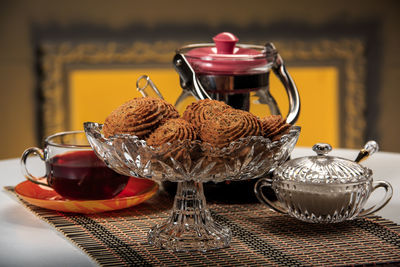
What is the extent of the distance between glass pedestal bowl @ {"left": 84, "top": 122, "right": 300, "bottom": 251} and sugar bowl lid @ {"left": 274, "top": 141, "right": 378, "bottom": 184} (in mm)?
39

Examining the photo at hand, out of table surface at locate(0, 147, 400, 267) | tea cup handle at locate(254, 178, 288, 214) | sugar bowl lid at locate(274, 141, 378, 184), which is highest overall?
sugar bowl lid at locate(274, 141, 378, 184)

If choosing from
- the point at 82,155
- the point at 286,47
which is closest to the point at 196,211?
the point at 82,155

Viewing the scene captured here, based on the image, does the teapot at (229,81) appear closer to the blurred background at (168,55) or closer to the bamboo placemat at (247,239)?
the bamboo placemat at (247,239)

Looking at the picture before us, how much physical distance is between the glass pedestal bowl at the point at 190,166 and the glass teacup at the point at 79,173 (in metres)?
0.08

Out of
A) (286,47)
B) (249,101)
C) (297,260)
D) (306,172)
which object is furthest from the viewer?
(286,47)

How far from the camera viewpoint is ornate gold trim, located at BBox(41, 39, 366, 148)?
2.20 meters

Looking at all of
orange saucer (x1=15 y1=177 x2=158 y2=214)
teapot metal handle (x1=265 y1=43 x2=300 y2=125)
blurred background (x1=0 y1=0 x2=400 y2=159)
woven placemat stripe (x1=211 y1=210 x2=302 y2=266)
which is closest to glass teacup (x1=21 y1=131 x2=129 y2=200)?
orange saucer (x1=15 y1=177 x2=158 y2=214)

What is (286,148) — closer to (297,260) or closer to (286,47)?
(297,260)

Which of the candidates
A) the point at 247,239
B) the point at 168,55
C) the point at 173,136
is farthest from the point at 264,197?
the point at 168,55

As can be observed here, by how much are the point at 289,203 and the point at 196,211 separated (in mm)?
115

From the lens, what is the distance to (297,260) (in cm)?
67

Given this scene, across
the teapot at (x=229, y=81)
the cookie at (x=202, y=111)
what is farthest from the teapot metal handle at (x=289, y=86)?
the cookie at (x=202, y=111)

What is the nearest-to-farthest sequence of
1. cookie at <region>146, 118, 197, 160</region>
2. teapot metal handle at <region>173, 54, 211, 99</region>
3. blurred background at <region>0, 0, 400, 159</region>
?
1. cookie at <region>146, 118, 197, 160</region>
2. teapot metal handle at <region>173, 54, 211, 99</region>
3. blurred background at <region>0, 0, 400, 159</region>

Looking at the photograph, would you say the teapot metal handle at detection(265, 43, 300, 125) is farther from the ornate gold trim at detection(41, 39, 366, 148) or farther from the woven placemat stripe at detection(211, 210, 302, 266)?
the ornate gold trim at detection(41, 39, 366, 148)
